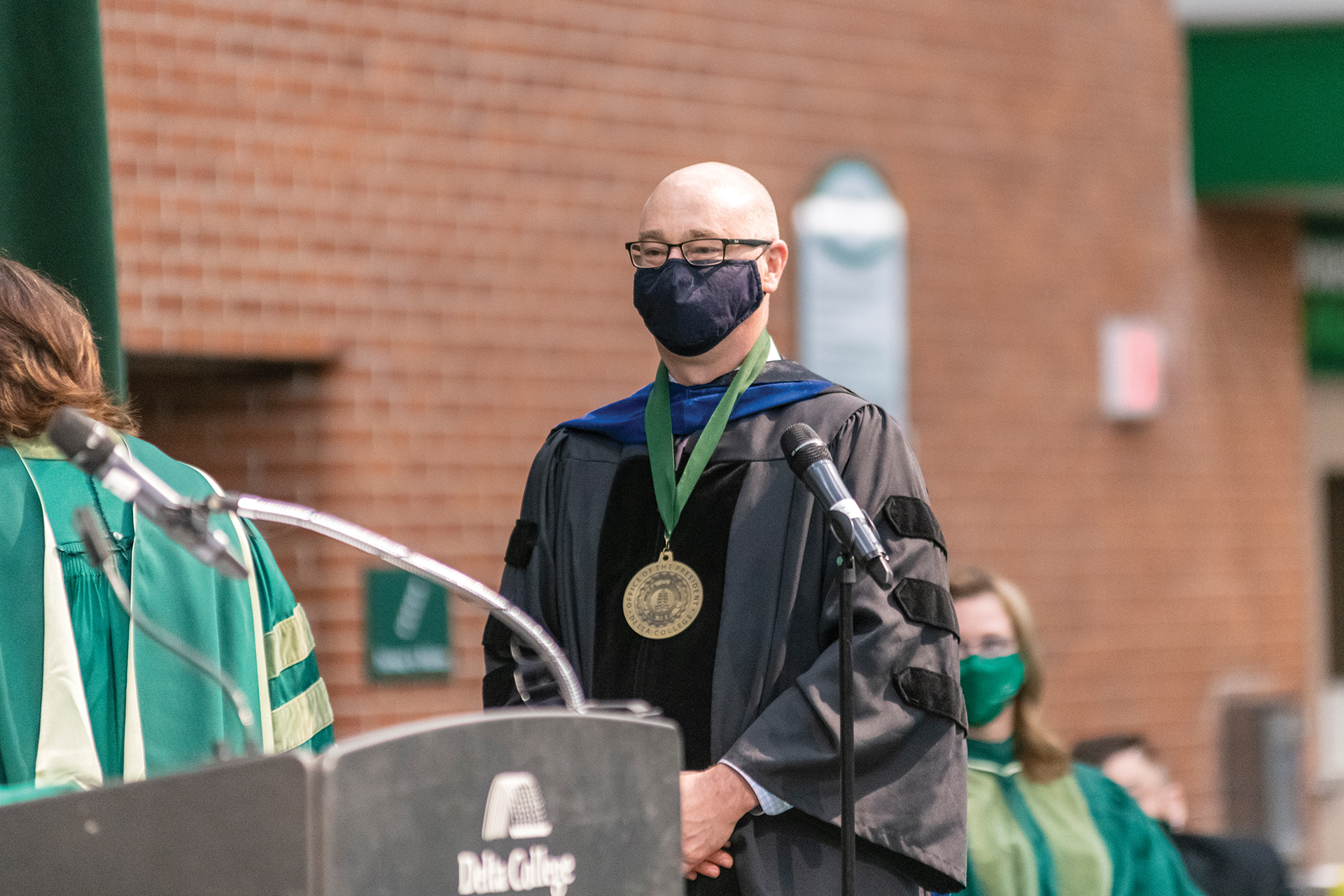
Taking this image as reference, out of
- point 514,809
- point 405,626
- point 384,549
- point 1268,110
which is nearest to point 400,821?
point 514,809

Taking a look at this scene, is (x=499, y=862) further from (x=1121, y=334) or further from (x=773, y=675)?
(x=1121, y=334)

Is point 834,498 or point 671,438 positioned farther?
point 671,438

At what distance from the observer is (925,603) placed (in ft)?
8.95

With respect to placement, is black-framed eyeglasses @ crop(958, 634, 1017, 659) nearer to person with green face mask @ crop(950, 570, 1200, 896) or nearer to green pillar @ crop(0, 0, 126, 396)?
person with green face mask @ crop(950, 570, 1200, 896)

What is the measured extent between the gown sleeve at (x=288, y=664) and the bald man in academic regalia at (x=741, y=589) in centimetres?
36

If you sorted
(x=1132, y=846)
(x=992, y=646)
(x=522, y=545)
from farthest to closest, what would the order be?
(x=1132, y=846)
(x=992, y=646)
(x=522, y=545)

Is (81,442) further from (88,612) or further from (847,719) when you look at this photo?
(847,719)

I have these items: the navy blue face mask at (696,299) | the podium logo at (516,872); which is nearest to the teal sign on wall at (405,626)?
the navy blue face mask at (696,299)

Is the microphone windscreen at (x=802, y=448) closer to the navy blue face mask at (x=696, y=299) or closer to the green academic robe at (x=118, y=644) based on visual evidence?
the navy blue face mask at (x=696, y=299)

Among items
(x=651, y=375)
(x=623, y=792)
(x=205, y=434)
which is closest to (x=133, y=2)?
(x=205, y=434)

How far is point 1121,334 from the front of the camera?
7914 mm

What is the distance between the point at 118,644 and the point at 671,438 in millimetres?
972

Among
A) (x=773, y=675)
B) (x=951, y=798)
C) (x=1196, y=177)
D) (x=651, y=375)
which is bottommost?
(x=951, y=798)

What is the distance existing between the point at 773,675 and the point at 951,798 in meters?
0.34
